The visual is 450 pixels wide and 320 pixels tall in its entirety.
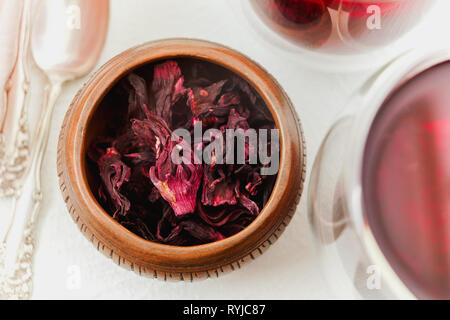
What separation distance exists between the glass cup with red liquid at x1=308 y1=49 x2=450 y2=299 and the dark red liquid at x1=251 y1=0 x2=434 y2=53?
0.29ft

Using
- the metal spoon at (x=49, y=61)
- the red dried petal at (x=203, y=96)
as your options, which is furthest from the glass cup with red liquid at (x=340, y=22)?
the metal spoon at (x=49, y=61)

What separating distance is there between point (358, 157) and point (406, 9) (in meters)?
0.21

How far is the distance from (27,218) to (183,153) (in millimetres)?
255

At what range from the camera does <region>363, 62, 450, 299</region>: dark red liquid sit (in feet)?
1.39

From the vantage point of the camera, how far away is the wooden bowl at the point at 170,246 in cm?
41

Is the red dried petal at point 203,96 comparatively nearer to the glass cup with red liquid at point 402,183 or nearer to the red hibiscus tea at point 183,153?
the red hibiscus tea at point 183,153

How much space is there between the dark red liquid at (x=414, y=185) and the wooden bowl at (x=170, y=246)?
0.08 metres

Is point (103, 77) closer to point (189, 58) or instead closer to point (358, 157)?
point (189, 58)

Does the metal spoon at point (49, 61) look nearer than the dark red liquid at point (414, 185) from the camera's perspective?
No

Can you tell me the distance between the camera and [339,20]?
0.47m

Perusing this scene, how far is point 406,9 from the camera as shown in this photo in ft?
1.60

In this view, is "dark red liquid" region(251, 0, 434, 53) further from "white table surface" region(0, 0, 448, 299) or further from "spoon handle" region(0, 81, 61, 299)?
"spoon handle" region(0, 81, 61, 299)

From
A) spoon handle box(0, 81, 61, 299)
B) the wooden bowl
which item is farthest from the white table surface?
the wooden bowl
